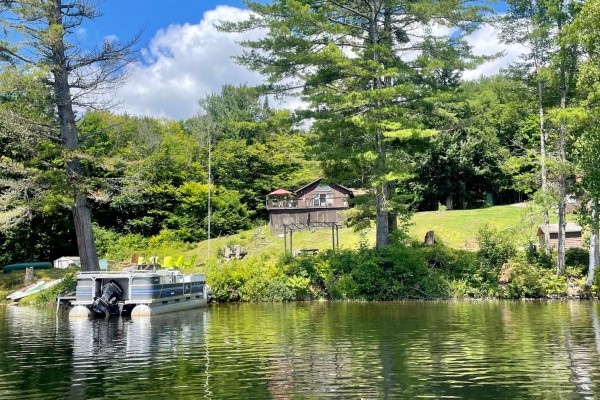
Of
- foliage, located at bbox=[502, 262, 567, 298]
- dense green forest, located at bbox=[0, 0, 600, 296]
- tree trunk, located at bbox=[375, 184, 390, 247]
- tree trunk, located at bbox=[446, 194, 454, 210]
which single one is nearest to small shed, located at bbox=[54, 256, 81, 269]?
dense green forest, located at bbox=[0, 0, 600, 296]

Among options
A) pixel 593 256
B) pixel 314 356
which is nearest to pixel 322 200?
pixel 593 256

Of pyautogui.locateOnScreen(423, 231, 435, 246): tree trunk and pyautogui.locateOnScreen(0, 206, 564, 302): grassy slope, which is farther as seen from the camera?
pyautogui.locateOnScreen(0, 206, 564, 302): grassy slope

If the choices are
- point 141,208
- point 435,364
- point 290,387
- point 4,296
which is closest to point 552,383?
point 435,364

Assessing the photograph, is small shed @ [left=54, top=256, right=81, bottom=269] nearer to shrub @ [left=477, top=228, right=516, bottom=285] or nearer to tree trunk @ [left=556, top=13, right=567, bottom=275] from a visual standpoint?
shrub @ [left=477, top=228, right=516, bottom=285]

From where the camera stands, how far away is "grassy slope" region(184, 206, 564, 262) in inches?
1629

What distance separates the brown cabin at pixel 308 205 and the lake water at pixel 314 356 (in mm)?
36365

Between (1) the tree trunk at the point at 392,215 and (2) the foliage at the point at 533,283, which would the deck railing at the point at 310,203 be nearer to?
(1) the tree trunk at the point at 392,215

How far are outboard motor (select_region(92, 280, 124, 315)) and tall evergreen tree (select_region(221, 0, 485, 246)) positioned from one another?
12.3 metres

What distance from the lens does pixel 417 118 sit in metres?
32.8

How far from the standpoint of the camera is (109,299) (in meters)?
25.8

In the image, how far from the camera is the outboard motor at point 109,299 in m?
25.6

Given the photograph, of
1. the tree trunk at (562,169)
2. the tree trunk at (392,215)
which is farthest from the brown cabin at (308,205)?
the tree trunk at (562,169)

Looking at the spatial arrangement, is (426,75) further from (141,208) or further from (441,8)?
(141,208)

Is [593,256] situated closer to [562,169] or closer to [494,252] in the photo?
[562,169]
